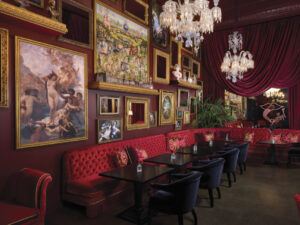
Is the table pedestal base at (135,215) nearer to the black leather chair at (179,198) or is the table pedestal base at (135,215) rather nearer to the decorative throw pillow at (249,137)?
the black leather chair at (179,198)

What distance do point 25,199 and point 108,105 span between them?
246 cm

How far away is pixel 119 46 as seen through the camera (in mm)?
5098

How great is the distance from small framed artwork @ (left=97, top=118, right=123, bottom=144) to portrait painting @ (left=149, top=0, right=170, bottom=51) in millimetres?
2601

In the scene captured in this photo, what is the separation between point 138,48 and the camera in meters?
5.71

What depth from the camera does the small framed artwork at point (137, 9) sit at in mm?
5359

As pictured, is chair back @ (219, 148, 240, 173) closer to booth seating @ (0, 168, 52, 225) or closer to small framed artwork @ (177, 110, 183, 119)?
small framed artwork @ (177, 110, 183, 119)

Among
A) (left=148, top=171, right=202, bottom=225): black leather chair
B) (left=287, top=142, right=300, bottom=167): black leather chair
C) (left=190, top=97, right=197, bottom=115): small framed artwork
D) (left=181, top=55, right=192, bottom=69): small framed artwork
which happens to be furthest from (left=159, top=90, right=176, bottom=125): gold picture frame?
(left=148, top=171, right=202, bottom=225): black leather chair

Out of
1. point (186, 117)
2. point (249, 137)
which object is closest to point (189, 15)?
point (186, 117)

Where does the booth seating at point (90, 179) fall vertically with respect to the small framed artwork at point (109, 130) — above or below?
below

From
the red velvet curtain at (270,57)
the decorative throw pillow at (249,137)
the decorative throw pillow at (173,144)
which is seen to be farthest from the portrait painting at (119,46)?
the decorative throw pillow at (249,137)

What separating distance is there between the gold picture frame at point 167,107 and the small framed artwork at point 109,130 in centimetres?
185

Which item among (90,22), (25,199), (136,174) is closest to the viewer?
(25,199)

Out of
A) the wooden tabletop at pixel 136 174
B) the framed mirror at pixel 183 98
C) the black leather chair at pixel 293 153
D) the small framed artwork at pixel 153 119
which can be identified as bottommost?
the black leather chair at pixel 293 153

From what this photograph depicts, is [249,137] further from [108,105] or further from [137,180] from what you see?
[137,180]
